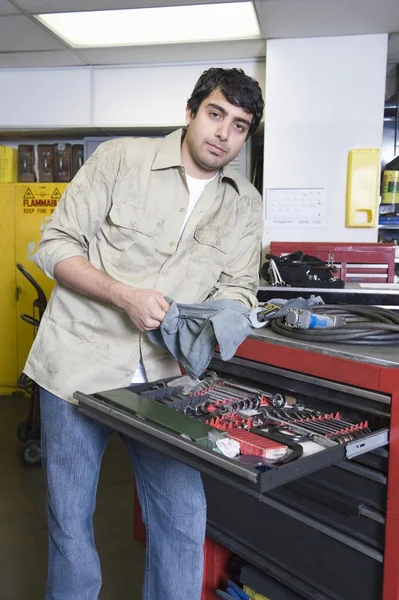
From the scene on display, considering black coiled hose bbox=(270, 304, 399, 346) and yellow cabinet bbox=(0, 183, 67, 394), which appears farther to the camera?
yellow cabinet bbox=(0, 183, 67, 394)

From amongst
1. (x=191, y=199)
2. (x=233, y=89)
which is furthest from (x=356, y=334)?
(x=233, y=89)

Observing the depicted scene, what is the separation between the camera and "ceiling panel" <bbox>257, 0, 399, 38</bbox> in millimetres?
2514

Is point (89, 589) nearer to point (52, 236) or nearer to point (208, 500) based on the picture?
point (208, 500)

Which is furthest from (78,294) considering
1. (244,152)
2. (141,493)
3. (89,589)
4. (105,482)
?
(244,152)

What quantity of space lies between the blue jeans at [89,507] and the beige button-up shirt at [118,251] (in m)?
0.10

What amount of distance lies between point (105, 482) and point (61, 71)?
259 centimetres

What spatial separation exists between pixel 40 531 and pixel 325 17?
2708mm

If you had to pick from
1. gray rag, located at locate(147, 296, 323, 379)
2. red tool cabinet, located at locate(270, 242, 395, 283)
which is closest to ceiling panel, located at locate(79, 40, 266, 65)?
red tool cabinet, located at locate(270, 242, 395, 283)

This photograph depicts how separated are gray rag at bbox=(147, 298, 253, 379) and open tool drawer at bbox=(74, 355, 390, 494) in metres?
0.13

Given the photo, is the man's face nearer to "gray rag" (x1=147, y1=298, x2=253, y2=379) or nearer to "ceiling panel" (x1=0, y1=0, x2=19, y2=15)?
"gray rag" (x1=147, y1=298, x2=253, y2=379)

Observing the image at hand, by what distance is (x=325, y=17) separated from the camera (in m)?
2.66

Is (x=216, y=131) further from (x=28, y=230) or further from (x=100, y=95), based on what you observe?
(x=28, y=230)

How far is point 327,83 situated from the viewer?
2980mm

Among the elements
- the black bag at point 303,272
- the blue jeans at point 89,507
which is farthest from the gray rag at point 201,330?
the black bag at point 303,272
